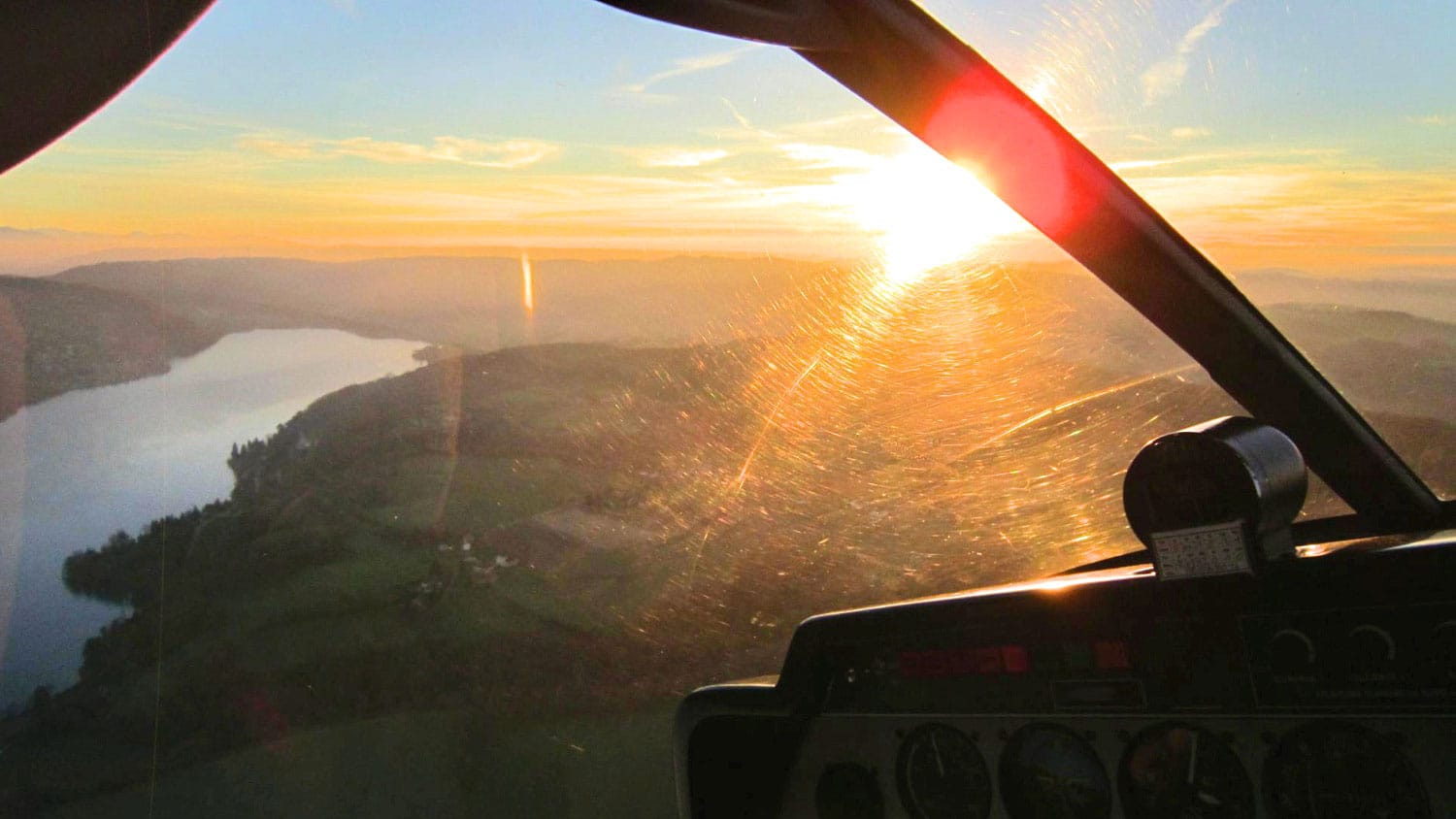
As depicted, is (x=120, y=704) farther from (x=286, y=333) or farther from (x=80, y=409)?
(x=286, y=333)

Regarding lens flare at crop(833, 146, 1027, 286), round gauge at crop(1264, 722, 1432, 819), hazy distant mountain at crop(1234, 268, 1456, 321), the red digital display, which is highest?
lens flare at crop(833, 146, 1027, 286)

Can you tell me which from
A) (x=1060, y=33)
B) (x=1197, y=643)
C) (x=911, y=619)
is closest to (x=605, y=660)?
(x=911, y=619)

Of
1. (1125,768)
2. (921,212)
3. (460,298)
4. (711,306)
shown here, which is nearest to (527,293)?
Answer: (460,298)

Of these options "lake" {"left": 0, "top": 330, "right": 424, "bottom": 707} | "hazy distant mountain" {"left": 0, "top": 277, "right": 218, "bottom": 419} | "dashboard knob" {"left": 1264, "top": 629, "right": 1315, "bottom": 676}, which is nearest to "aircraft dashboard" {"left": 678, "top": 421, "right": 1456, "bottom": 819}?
"dashboard knob" {"left": 1264, "top": 629, "right": 1315, "bottom": 676}

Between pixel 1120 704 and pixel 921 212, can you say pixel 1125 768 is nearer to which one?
pixel 1120 704

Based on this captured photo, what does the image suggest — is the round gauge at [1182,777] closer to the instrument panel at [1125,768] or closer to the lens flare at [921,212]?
the instrument panel at [1125,768]

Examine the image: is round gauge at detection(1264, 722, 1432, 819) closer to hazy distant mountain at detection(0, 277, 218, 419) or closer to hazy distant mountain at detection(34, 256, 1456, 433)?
hazy distant mountain at detection(34, 256, 1456, 433)
